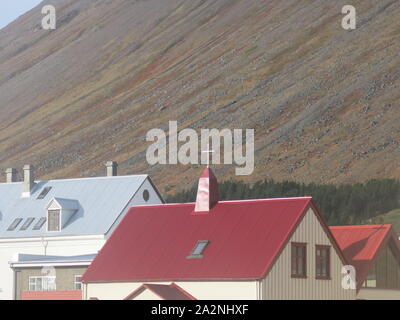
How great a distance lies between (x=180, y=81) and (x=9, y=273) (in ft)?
400

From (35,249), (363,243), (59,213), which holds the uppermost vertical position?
(59,213)

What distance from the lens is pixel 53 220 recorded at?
226ft

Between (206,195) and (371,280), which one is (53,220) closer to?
(206,195)

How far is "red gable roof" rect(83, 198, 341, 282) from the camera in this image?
44.8m

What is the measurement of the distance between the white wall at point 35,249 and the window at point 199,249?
18.2 meters

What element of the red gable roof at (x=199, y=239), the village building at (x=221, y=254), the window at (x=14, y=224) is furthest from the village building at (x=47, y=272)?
the village building at (x=221, y=254)

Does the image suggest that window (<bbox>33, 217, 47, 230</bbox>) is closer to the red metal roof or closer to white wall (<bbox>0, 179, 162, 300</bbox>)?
white wall (<bbox>0, 179, 162, 300</bbox>)

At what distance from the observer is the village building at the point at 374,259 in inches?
2016

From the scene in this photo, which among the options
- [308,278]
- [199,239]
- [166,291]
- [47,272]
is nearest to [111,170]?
[47,272]

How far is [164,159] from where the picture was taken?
498 feet

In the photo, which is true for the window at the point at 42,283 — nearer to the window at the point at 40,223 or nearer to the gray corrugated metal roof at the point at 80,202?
the gray corrugated metal roof at the point at 80,202

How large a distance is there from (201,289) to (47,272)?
19198mm

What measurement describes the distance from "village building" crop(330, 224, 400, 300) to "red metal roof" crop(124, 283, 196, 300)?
9.66 metres

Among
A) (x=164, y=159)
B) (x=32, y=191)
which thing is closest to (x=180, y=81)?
(x=164, y=159)
